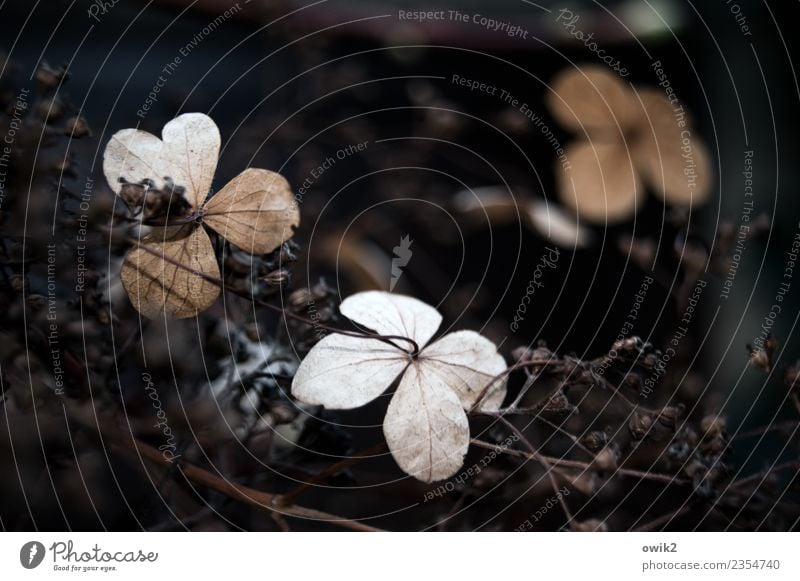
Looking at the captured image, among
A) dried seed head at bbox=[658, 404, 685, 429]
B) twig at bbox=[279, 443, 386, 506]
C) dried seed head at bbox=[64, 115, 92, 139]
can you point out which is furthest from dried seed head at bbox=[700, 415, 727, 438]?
dried seed head at bbox=[64, 115, 92, 139]

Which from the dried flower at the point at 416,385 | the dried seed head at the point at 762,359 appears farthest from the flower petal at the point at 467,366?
the dried seed head at the point at 762,359

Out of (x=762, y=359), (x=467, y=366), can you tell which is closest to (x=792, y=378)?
(x=762, y=359)

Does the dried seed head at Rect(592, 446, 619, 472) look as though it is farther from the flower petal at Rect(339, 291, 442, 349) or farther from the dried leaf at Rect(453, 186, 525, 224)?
the dried leaf at Rect(453, 186, 525, 224)

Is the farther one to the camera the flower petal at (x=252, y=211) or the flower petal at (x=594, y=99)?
the flower petal at (x=594, y=99)

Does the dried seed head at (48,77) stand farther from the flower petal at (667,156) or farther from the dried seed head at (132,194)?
the flower petal at (667,156)

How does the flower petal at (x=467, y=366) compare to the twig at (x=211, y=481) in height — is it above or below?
above

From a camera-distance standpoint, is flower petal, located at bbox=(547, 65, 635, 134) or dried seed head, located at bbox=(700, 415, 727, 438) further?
flower petal, located at bbox=(547, 65, 635, 134)

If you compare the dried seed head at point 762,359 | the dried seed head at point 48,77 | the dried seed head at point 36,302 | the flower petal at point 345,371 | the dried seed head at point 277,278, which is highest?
the dried seed head at point 48,77
